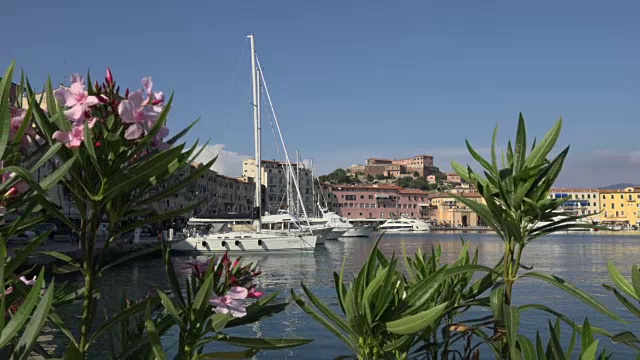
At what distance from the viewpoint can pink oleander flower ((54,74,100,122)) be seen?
5.26ft

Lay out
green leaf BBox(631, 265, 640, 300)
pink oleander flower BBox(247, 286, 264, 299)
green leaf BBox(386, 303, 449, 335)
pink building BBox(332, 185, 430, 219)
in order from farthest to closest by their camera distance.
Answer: pink building BBox(332, 185, 430, 219) < green leaf BBox(631, 265, 640, 300) < pink oleander flower BBox(247, 286, 264, 299) < green leaf BBox(386, 303, 449, 335)

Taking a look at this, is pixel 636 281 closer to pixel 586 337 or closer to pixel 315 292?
pixel 586 337

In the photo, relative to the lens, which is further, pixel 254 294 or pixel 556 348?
pixel 556 348

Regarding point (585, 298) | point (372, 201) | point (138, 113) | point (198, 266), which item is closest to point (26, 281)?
point (198, 266)

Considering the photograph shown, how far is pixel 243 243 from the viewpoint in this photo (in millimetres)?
36000

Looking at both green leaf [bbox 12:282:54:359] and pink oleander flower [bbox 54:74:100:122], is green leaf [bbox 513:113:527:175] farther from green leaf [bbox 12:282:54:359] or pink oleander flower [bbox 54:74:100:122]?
green leaf [bbox 12:282:54:359]

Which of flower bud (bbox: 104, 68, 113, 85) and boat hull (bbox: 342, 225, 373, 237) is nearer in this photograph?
flower bud (bbox: 104, 68, 113, 85)

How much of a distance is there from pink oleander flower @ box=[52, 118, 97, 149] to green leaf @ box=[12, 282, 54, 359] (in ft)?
1.37

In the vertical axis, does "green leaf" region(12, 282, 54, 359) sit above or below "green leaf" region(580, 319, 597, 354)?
above

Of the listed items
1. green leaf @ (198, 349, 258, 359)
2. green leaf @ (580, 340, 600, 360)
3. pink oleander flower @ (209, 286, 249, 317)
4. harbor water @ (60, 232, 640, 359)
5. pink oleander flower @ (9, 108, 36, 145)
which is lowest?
harbor water @ (60, 232, 640, 359)

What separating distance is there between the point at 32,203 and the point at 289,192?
5385cm

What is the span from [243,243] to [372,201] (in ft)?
291

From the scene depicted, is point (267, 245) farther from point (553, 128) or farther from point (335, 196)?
point (335, 196)

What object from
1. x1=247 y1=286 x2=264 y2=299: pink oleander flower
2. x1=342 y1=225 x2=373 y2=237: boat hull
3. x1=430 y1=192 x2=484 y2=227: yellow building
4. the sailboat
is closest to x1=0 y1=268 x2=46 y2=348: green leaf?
x1=247 y1=286 x2=264 y2=299: pink oleander flower
